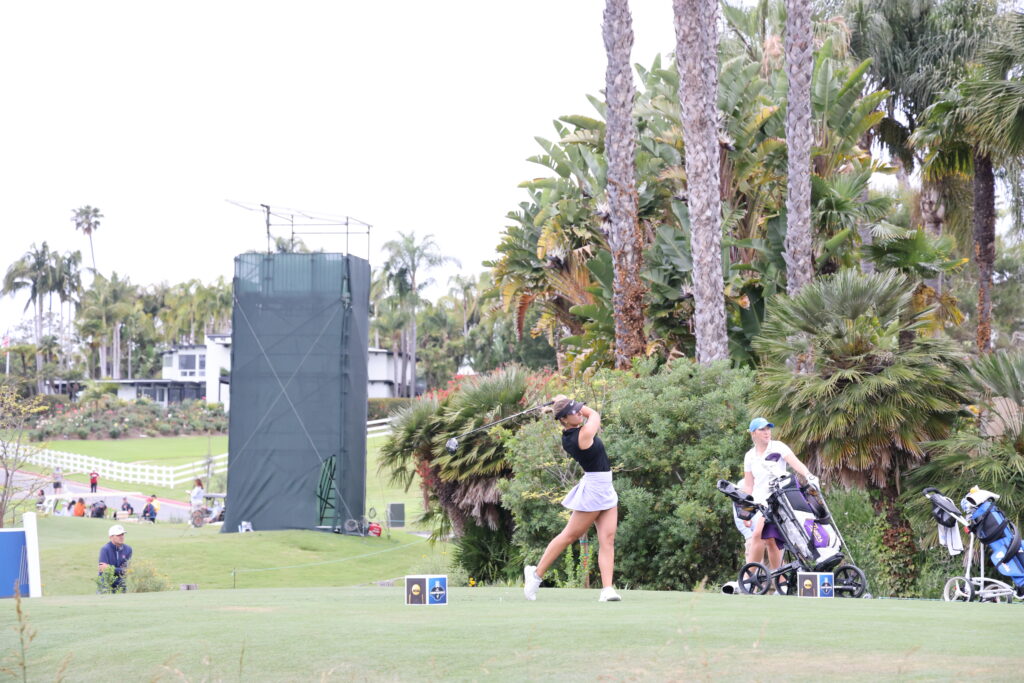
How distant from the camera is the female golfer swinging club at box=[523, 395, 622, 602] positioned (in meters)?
9.53

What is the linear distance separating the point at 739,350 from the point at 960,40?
12.9 metres

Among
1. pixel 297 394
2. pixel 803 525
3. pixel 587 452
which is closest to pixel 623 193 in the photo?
pixel 803 525

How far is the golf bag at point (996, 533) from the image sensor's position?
1167cm

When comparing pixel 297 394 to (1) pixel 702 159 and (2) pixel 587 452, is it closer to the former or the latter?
(1) pixel 702 159

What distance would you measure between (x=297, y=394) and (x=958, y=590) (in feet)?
78.3

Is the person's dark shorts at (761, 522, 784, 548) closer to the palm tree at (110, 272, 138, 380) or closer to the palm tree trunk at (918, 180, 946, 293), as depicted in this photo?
the palm tree trunk at (918, 180, 946, 293)

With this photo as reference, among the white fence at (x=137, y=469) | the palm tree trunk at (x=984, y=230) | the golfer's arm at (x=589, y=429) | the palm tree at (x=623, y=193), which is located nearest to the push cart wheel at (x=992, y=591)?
the golfer's arm at (x=589, y=429)

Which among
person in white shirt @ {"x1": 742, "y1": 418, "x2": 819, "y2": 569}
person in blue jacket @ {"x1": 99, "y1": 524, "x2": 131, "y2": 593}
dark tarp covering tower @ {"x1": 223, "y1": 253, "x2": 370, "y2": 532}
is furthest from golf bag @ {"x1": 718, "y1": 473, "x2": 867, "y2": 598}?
dark tarp covering tower @ {"x1": 223, "y1": 253, "x2": 370, "y2": 532}

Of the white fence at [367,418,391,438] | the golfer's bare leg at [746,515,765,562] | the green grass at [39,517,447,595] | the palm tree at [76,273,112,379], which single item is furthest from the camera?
the palm tree at [76,273,112,379]

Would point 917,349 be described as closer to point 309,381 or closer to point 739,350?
point 739,350

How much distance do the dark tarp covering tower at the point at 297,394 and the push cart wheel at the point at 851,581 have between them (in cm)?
2245

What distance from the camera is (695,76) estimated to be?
21000mm

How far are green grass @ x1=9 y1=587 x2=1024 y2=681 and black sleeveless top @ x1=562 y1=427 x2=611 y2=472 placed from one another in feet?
3.77

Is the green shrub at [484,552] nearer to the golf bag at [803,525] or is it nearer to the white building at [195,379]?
the golf bag at [803,525]
